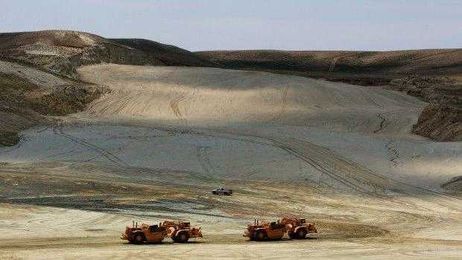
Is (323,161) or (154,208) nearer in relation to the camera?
(154,208)

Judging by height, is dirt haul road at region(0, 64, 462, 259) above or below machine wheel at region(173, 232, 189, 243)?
above

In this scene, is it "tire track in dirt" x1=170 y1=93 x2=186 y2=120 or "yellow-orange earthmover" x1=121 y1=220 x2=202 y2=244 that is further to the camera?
"tire track in dirt" x1=170 y1=93 x2=186 y2=120

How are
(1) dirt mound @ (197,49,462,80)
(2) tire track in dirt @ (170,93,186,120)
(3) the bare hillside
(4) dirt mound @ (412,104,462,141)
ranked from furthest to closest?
(1) dirt mound @ (197,49,462,80) < (3) the bare hillside < (2) tire track in dirt @ (170,93,186,120) < (4) dirt mound @ (412,104,462,141)

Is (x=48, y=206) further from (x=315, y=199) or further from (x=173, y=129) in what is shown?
(x=173, y=129)

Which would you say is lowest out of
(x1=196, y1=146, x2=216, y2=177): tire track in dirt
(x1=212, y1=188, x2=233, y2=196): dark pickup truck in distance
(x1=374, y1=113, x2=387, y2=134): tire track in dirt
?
(x1=212, y1=188, x2=233, y2=196): dark pickup truck in distance

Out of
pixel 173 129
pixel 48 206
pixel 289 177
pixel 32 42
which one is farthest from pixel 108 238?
pixel 32 42

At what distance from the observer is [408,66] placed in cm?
12475

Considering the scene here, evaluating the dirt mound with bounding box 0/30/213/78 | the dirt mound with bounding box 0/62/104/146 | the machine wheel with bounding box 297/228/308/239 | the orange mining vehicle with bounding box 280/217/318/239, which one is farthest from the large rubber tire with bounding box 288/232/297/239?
the dirt mound with bounding box 0/30/213/78

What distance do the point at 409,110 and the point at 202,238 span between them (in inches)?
1776

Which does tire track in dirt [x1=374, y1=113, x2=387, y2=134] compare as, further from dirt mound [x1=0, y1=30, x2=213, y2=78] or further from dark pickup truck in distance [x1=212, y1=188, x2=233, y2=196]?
dirt mound [x1=0, y1=30, x2=213, y2=78]

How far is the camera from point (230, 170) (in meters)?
56.7

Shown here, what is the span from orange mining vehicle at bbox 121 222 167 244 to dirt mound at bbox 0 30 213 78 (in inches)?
2226

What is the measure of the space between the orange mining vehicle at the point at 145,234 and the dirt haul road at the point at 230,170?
0.57 metres

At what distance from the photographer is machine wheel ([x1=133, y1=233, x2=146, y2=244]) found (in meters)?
33.9
